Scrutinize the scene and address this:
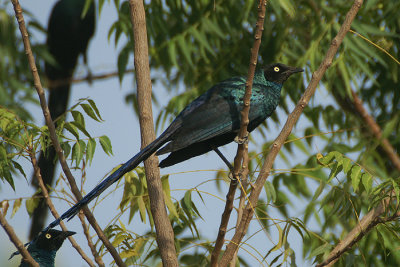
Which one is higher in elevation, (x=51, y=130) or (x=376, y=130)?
(x=376, y=130)

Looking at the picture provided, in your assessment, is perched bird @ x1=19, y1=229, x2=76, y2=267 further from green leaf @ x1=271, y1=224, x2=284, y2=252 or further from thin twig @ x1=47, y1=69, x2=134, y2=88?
thin twig @ x1=47, y1=69, x2=134, y2=88

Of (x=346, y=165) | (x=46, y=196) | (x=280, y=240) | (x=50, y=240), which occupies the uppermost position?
(x=50, y=240)

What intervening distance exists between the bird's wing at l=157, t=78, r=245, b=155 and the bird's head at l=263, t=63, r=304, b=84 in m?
0.50

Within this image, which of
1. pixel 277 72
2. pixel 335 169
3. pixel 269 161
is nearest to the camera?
pixel 269 161

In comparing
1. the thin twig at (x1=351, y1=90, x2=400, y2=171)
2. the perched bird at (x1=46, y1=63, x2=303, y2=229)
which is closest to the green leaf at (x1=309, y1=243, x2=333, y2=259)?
the perched bird at (x1=46, y1=63, x2=303, y2=229)

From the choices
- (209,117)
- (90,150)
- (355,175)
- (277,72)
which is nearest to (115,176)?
(90,150)

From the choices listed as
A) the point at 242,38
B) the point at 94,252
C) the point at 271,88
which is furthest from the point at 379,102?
the point at 94,252

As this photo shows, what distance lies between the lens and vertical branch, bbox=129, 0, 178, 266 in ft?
10.9

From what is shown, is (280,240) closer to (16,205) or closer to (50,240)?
(16,205)

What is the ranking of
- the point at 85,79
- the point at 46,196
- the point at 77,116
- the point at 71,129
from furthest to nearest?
the point at 85,79 < the point at 77,116 < the point at 71,129 < the point at 46,196

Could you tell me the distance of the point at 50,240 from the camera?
4652 mm

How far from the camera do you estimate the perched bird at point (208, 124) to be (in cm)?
348

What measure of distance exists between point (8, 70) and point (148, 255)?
2.77 m

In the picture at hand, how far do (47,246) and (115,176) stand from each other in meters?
1.66
